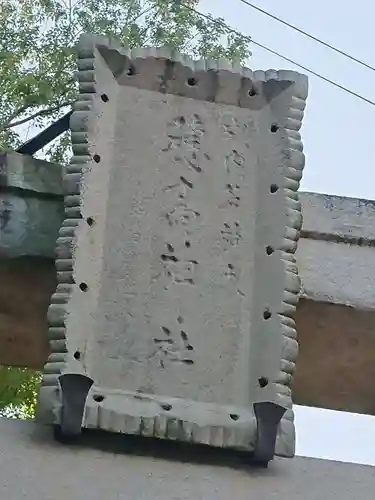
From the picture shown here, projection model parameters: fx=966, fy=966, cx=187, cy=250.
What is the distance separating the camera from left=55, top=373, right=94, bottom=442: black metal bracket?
5.06 feet

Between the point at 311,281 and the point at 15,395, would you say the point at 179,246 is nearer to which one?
the point at 311,281

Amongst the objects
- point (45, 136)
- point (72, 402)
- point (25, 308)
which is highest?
point (45, 136)

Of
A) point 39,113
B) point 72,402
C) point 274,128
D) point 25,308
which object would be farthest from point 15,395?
point 72,402

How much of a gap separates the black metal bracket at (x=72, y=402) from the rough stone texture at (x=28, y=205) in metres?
0.40

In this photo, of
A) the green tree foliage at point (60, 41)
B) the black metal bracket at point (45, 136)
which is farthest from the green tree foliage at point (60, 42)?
the black metal bracket at point (45, 136)

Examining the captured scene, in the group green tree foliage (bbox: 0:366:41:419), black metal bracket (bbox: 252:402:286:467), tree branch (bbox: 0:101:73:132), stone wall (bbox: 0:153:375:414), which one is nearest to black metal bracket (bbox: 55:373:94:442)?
black metal bracket (bbox: 252:402:286:467)

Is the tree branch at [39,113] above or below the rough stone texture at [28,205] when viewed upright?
above

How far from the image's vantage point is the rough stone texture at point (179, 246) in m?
1.63

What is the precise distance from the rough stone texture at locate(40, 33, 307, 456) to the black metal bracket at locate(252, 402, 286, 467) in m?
0.02

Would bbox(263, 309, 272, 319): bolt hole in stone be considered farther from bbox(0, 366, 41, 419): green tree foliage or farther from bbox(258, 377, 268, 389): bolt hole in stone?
bbox(0, 366, 41, 419): green tree foliage

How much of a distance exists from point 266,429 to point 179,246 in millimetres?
395

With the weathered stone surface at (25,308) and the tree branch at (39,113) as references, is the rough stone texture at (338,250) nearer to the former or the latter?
the weathered stone surface at (25,308)

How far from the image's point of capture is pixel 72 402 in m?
1.54

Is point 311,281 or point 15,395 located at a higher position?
point 311,281
